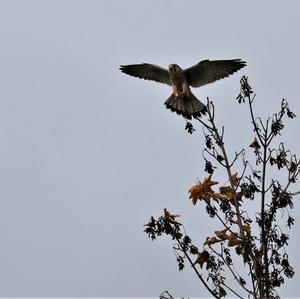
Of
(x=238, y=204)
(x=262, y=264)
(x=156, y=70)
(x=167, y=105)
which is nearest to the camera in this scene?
(x=262, y=264)

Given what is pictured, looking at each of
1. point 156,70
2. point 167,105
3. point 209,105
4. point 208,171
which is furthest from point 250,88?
point 156,70

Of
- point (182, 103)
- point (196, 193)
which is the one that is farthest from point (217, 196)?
point (182, 103)

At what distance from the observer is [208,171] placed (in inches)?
243

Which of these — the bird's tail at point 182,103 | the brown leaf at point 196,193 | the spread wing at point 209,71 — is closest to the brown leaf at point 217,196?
the brown leaf at point 196,193

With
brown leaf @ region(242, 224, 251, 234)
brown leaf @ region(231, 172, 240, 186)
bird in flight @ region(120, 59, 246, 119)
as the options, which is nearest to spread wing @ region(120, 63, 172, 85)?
bird in flight @ region(120, 59, 246, 119)

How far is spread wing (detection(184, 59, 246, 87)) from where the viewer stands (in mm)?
12055

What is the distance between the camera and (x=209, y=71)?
12297 mm

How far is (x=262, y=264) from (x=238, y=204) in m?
0.62

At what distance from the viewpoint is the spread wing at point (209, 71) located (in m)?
12.1

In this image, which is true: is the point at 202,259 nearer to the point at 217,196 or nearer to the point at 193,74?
the point at 217,196

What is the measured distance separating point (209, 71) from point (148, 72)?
1.42m

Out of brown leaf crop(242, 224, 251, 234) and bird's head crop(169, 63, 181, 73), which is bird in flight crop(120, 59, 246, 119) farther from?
brown leaf crop(242, 224, 251, 234)

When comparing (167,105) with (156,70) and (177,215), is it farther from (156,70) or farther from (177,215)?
(177,215)

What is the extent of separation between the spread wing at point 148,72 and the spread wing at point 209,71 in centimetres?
69
